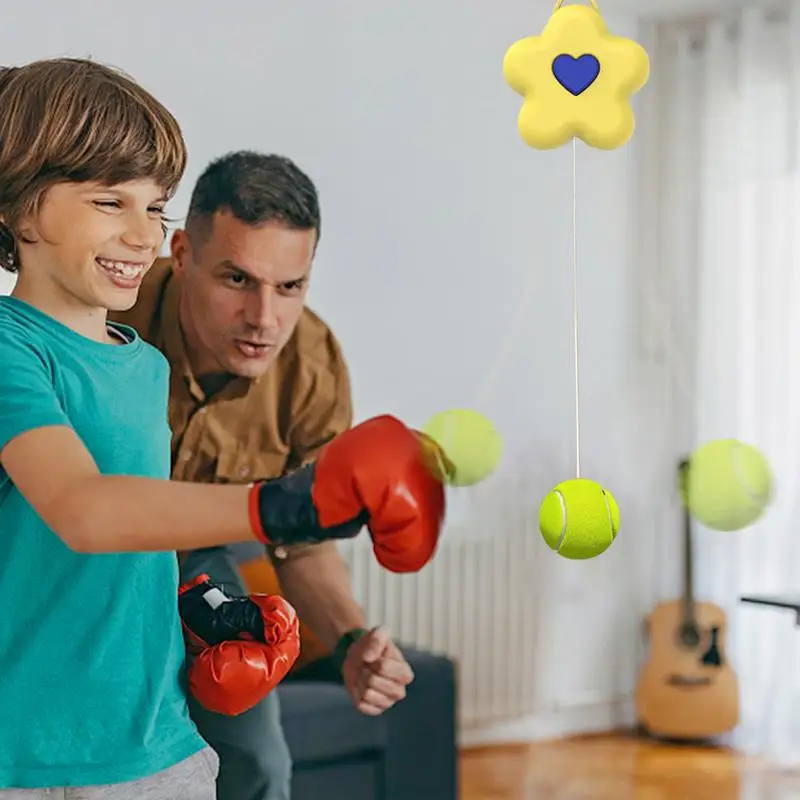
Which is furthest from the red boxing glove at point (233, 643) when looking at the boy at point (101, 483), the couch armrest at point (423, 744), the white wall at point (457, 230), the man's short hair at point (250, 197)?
the white wall at point (457, 230)

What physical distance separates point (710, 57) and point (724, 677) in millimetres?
1729

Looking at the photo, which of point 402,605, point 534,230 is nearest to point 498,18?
Answer: point 534,230

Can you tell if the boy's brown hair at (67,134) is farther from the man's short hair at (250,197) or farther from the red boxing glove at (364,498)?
the man's short hair at (250,197)

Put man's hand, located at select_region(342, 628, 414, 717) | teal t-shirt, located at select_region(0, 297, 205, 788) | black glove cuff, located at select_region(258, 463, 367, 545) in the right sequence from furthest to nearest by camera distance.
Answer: man's hand, located at select_region(342, 628, 414, 717), teal t-shirt, located at select_region(0, 297, 205, 788), black glove cuff, located at select_region(258, 463, 367, 545)

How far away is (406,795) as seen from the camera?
2748 mm

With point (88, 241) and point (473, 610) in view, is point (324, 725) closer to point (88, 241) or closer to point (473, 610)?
point (473, 610)

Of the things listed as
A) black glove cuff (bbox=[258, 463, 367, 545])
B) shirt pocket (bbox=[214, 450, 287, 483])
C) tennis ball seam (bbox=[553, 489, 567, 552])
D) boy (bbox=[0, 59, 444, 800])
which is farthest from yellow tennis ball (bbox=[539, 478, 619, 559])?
shirt pocket (bbox=[214, 450, 287, 483])

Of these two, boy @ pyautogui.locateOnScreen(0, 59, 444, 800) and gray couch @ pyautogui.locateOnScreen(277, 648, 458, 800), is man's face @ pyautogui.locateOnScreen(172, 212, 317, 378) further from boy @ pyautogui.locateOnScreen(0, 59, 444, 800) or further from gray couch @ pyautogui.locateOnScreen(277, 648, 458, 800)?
boy @ pyautogui.locateOnScreen(0, 59, 444, 800)

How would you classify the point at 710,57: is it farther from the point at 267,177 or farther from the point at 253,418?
the point at 253,418

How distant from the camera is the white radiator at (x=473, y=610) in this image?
346cm

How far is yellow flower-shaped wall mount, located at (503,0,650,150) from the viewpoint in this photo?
5.01ft

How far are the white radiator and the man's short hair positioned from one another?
48.3 inches

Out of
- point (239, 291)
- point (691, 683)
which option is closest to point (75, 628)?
point (239, 291)

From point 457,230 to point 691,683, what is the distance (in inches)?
54.6
